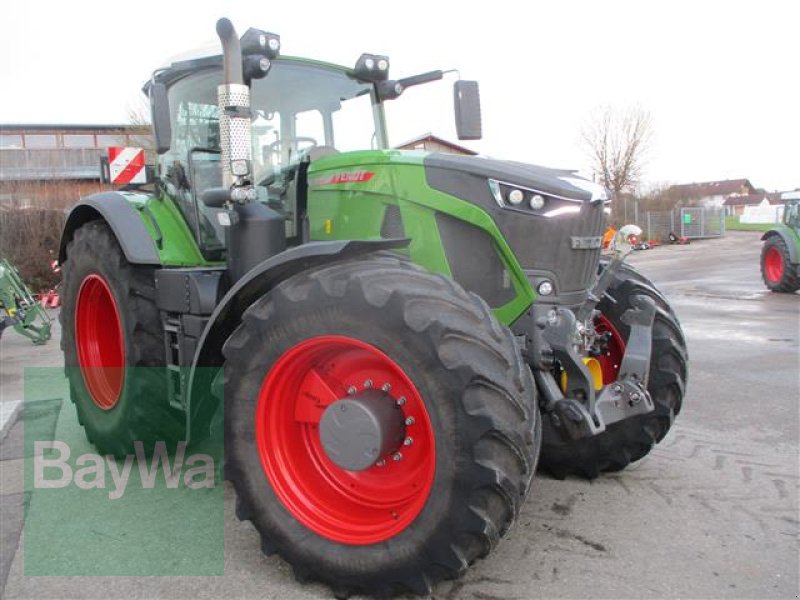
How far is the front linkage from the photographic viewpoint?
308cm

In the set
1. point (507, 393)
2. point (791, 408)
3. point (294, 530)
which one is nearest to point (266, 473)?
point (294, 530)

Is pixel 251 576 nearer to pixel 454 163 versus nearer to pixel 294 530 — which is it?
pixel 294 530

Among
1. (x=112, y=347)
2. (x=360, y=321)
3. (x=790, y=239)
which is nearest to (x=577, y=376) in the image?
(x=360, y=321)

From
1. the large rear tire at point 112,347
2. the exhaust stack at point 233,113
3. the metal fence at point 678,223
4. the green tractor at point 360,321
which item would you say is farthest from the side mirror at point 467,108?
the metal fence at point 678,223

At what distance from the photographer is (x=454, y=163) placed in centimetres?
330

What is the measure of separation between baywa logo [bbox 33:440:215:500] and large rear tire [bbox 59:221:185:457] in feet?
0.33

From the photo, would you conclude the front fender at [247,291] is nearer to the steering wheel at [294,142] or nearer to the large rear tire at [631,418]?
the steering wheel at [294,142]

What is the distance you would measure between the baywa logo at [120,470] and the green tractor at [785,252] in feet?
42.4

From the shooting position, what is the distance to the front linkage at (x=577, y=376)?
121 inches

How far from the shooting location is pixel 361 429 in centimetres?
283

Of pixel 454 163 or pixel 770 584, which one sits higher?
pixel 454 163

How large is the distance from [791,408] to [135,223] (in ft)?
16.3

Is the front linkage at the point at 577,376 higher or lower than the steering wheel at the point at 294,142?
lower

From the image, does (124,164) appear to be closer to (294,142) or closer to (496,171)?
(294,142)
